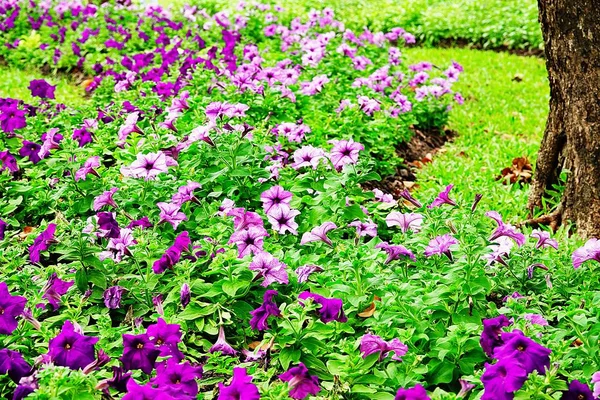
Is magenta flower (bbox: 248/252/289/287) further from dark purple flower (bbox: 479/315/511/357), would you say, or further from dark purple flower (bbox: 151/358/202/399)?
dark purple flower (bbox: 479/315/511/357)

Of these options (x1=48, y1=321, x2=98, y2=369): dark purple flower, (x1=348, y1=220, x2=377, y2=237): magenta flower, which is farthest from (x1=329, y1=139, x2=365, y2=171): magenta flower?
(x1=48, y1=321, x2=98, y2=369): dark purple flower

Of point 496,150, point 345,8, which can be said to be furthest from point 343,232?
point 345,8

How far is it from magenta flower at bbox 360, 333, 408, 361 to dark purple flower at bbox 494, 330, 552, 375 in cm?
35

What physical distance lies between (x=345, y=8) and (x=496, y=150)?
6428 millimetres

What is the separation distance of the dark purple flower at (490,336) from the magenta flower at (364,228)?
3.50 feet

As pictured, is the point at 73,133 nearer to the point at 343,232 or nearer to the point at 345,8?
the point at 343,232

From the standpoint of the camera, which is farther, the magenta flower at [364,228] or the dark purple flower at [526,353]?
the magenta flower at [364,228]

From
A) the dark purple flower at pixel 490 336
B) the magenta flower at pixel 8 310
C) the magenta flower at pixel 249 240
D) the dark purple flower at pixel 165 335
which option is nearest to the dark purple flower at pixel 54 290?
the magenta flower at pixel 8 310

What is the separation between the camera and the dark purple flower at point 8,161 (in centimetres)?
454

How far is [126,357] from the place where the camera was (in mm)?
2701

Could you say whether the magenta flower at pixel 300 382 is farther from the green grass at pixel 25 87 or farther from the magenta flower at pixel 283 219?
the green grass at pixel 25 87

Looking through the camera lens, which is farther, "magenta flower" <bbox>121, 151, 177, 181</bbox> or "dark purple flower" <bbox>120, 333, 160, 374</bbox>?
"magenta flower" <bbox>121, 151, 177, 181</bbox>

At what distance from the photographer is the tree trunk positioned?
4336 mm

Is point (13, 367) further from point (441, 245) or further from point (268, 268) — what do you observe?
point (441, 245)
